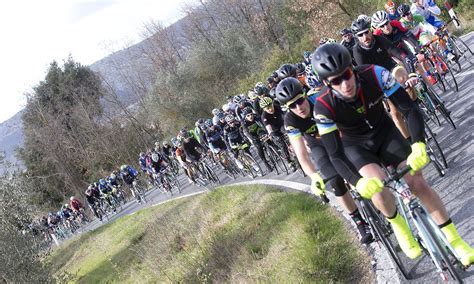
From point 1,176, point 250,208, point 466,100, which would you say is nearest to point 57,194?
point 1,176

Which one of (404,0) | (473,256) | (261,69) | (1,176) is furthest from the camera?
(261,69)

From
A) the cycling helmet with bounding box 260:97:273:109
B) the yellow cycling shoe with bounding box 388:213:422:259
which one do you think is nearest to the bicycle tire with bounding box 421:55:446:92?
the cycling helmet with bounding box 260:97:273:109

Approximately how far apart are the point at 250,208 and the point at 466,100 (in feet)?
16.8

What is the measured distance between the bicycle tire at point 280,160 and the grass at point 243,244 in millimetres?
1238

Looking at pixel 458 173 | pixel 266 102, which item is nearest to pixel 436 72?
pixel 266 102

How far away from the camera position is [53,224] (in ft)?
110

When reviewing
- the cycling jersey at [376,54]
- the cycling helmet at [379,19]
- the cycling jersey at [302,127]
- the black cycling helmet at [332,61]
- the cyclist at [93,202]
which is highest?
the cycling helmet at [379,19]

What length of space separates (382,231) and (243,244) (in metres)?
3.69

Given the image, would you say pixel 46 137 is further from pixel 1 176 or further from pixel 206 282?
pixel 206 282

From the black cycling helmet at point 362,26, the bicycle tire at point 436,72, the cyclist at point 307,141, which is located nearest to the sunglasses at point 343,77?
the cyclist at point 307,141

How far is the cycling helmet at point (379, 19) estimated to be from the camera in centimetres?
941

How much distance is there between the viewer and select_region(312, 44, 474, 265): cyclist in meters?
4.27

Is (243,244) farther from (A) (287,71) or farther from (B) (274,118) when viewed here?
(A) (287,71)

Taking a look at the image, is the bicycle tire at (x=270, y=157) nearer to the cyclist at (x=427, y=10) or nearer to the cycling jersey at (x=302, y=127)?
the cyclist at (x=427, y=10)
